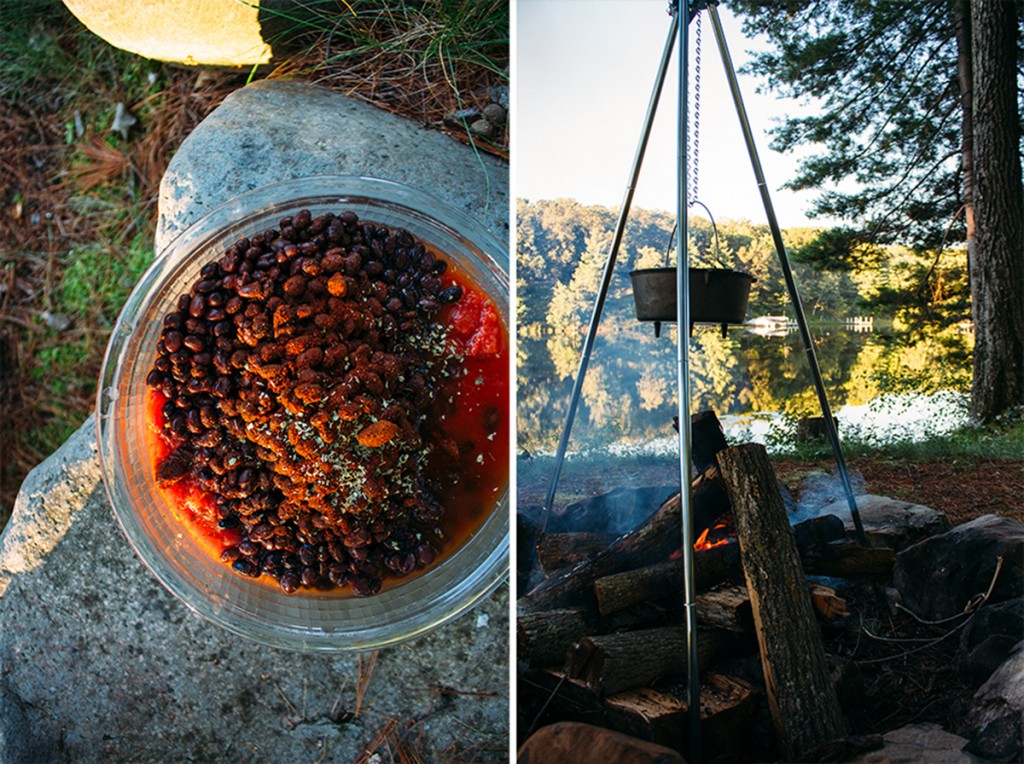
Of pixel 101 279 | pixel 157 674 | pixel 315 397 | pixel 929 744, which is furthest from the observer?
pixel 101 279

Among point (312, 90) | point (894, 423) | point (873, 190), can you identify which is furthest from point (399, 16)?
point (894, 423)

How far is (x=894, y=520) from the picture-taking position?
2.16 feet

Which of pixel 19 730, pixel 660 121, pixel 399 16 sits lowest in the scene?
pixel 19 730

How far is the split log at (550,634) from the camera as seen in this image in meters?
0.69

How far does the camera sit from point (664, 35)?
687 millimetres

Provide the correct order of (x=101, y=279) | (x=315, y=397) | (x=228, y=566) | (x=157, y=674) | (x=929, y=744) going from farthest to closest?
(x=101, y=279)
(x=157, y=674)
(x=228, y=566)
(x=315, y=397)
(x=929, y=744)

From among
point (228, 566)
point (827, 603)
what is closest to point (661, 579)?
point (827, 603)

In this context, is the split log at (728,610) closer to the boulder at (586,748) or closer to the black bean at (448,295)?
the boulder at (586,748)

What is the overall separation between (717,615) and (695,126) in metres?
0.41

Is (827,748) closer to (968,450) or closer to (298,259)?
(968,450)

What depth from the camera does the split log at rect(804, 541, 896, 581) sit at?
2.15 feet

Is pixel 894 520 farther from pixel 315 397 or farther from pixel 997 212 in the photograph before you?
pixel 315 397

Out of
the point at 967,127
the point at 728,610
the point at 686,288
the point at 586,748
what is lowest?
the point at 586,748

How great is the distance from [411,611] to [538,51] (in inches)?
24.3
